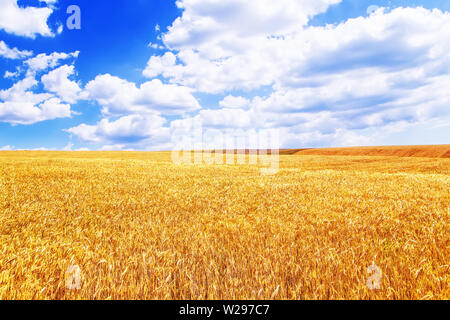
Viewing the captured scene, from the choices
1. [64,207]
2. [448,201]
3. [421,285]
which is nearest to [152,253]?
[421,285]

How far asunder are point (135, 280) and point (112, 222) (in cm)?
299

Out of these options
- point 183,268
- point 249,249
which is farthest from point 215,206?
point 183,268

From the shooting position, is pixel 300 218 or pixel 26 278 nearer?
pixel 26 278

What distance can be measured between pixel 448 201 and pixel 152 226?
8.72m

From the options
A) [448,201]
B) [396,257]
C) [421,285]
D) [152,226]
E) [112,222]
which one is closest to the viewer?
[421,285]

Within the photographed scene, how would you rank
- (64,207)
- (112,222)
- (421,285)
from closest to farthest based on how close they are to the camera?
(421,285), (112,222), (64,207)

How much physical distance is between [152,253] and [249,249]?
1398mm

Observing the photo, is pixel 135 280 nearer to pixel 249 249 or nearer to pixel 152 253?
pixel 152 253

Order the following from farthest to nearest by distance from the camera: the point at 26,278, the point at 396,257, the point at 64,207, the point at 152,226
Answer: the point at 64,207
the point at 152,226
the point at 396,257
the point at 26,278

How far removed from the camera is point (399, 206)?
23.4 ft

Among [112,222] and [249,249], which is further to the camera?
[112,222]

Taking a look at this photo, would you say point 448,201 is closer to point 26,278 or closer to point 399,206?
point 399,206

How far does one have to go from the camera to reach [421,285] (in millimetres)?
2773
